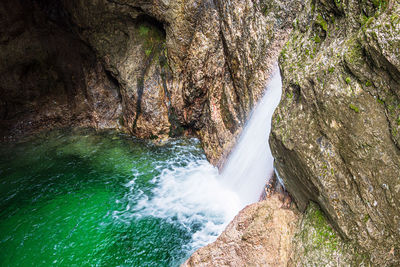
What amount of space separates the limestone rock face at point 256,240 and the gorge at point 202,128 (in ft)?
0.08

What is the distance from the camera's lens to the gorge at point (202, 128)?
11.9ft

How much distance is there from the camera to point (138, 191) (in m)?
8.30

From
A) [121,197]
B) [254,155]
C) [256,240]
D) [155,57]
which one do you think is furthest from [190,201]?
[155,57]

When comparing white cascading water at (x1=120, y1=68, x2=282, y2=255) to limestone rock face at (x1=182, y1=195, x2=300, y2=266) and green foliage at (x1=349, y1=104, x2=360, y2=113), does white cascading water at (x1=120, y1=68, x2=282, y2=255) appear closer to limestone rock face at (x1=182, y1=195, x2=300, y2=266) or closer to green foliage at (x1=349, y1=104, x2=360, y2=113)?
limestone rock face at (x1=182, y1=195, x2=300, y2=266)

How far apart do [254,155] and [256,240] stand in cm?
288

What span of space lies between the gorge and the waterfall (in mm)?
61

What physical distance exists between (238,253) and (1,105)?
11.3 meters

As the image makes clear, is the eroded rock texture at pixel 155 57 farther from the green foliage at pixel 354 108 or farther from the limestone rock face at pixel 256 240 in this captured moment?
the green foliage at pixel 354 108

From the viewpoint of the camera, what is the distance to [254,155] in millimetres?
7312

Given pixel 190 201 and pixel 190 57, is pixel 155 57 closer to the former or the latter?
pixel 190 57

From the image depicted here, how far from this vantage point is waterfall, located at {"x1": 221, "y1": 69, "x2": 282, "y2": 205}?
6780 mm

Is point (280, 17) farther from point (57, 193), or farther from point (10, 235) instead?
point (10, 235)

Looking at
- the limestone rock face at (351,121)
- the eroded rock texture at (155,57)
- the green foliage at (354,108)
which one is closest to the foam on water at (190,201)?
the eroded rock texture at (155,57)

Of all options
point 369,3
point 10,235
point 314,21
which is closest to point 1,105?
point 10,235
